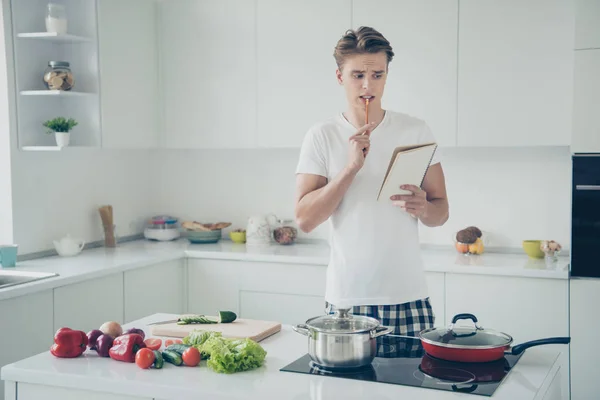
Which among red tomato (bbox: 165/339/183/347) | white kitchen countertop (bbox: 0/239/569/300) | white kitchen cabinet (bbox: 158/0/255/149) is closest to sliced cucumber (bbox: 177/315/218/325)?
red tomato (bbox: 165/339/183/347)

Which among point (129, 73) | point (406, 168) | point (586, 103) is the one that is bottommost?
point (406, 168)

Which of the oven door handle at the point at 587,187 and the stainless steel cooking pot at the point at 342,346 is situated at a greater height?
the oven door handle at the point at 587,187

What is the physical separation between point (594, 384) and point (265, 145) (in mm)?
2080

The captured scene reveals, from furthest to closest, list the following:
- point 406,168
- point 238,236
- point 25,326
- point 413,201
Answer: point 238,236 → point 25,326 → point 413,201 → point 406,168

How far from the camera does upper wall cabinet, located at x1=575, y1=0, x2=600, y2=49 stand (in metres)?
3.26

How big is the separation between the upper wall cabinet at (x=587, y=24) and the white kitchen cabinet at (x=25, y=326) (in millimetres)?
Result: 2574

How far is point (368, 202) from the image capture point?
2.26 metres

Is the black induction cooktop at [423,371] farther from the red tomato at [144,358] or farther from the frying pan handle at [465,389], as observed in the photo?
the red tomato at [144,358]

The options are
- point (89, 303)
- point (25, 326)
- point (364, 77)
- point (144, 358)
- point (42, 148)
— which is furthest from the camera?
point (42, 148)

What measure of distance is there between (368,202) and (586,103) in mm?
1566

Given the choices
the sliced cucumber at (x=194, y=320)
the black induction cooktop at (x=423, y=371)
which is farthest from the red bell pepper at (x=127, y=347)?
the black induction cooktop at (x=423, y=371)

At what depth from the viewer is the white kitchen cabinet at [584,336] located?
10.7ft

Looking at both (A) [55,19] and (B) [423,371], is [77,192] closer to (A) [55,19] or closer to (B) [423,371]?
(A) [55,19]

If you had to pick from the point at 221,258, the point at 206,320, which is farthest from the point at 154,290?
the point at 206,320
